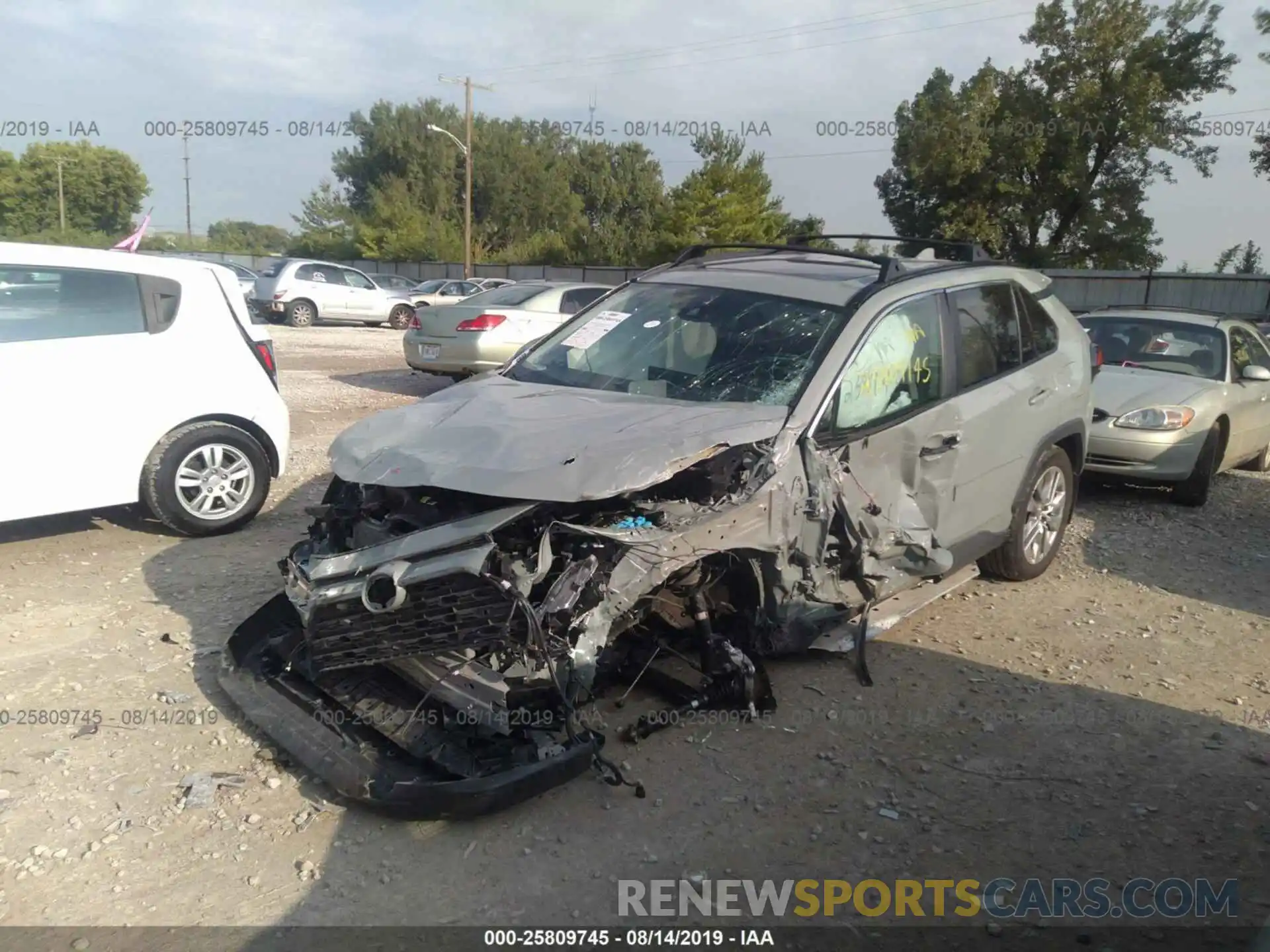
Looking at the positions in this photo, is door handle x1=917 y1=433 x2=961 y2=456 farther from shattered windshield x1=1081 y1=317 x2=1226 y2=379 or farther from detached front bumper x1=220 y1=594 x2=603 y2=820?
shattered windshield x1=1081 y1=317 x2=1226 y2=379

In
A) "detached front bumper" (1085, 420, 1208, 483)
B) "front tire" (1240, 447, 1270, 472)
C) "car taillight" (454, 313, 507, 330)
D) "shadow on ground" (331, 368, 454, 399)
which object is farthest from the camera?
"shadow on ground" (331, 368, 454, 399)

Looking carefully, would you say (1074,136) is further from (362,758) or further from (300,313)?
(362,758)

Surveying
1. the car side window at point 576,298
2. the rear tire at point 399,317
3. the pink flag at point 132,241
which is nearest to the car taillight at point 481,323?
the car side window at point 576,298

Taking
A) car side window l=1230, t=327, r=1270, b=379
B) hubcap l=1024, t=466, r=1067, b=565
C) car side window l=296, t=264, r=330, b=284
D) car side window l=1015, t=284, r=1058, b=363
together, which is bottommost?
hubcap l=1024, t=466, r=1067, b=565

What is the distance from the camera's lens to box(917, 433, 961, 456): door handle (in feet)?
15.3

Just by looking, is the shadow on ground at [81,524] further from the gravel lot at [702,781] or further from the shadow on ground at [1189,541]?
the shadow on ground at [1189,541]

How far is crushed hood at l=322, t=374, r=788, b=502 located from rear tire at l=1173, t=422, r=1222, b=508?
17.3 ft

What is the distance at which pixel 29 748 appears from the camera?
149 inches

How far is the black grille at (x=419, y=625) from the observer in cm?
339

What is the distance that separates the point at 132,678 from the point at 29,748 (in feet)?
2.04

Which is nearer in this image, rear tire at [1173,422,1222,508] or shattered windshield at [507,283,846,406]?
shattered windshield at [507,283,846,406]

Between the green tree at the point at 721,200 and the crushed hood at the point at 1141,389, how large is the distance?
103ft

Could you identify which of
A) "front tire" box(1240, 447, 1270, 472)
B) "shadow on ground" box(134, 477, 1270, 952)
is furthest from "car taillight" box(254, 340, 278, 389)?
"front tire" box(1240, 447, 1270, 472)

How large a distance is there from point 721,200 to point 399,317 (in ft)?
59.6
